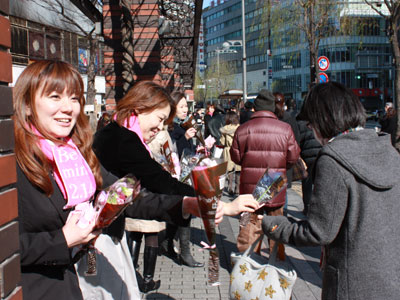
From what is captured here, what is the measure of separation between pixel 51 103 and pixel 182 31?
45.1 feet

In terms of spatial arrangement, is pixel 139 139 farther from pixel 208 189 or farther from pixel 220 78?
pixel 220 78

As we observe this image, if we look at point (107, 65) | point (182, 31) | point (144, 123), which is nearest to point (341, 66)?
point (182, 31)

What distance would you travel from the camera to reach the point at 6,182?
129 cm

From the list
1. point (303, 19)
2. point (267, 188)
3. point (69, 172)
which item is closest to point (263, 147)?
point (267, 188)

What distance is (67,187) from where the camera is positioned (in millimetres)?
2062

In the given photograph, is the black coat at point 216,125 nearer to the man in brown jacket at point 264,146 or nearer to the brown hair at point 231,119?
the brown hair at point 231,119

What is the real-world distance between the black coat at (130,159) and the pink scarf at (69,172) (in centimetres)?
87

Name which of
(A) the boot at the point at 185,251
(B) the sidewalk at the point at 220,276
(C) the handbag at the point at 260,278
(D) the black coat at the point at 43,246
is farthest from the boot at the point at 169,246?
(D) the black coat at the point at 43,246

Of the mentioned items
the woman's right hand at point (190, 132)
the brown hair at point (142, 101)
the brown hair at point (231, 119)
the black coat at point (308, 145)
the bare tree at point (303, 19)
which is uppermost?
the bare tree at point (303, 19)

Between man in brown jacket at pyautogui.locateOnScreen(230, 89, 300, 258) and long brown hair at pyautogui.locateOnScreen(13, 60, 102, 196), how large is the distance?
11.4 feet

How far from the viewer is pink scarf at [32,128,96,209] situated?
2.06 metres

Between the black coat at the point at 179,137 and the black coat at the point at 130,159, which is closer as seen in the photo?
the black coat at the point at 130,159

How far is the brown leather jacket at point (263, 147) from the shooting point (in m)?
5.45

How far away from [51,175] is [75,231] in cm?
30
